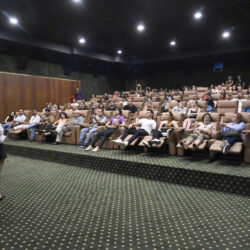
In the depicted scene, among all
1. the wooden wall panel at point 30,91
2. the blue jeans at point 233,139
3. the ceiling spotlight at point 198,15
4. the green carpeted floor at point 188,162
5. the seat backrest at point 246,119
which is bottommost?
the green carpeted floor at point 188,162

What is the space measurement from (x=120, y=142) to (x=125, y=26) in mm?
5308

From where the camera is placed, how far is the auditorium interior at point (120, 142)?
187cm

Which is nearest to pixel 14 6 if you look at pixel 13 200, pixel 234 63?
pixel 13 200

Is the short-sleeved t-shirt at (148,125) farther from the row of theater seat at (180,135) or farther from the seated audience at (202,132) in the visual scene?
the seated audience at (202,132)

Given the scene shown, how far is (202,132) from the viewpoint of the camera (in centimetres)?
355

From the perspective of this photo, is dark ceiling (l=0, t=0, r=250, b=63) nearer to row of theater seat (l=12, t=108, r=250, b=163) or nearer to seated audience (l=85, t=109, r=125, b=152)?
row of theater seat (l=12, t=108, r=250, b=163)

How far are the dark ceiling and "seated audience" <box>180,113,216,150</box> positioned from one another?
12.0ft

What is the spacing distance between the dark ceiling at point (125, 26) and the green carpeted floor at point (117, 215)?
4876 mm

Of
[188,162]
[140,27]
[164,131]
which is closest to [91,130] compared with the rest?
[164,131]

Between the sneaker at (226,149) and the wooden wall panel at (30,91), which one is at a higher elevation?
the wooden wall panel at (30,91)

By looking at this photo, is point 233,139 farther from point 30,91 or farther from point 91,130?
point 30,91

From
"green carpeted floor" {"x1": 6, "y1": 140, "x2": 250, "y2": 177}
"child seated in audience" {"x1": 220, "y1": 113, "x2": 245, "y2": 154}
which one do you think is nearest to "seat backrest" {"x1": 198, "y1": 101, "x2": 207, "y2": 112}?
"child seated in audience" {"x1": 220, "y1": 113, "x2": 245, "y2": 154}

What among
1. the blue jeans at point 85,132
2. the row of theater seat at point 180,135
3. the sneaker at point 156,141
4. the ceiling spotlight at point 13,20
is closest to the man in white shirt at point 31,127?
the row of theater seat at point 180,135

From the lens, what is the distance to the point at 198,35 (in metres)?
8.84
